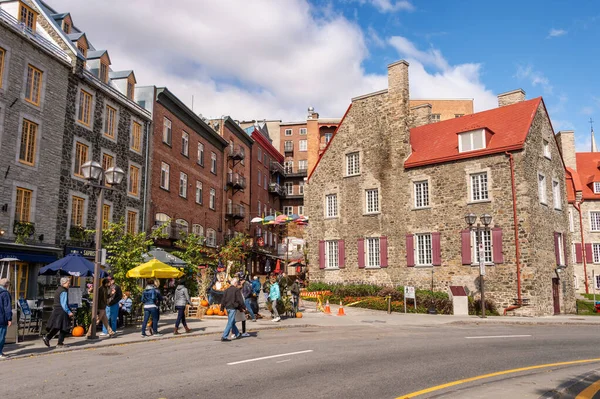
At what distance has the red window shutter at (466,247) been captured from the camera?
2783 cm

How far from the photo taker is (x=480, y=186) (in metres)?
28.4

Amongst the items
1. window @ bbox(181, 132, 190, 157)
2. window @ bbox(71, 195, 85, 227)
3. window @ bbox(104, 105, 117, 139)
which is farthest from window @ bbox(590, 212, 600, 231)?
window @ bbox(71, 195, 85, 227)

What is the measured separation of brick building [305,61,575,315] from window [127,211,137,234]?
11623mm

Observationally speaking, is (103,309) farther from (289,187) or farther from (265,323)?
(289,187)

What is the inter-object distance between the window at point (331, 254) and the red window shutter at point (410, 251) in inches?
204

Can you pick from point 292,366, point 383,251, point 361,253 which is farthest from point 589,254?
point 292,366

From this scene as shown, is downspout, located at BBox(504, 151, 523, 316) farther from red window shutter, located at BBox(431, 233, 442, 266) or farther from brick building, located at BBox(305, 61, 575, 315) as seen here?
red window shutter, located at BBox(431, 233, 442, 266)

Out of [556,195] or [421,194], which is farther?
[421,194]

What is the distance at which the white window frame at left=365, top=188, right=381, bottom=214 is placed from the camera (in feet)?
107

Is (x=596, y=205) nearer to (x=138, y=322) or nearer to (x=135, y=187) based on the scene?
(x=135, y=187)

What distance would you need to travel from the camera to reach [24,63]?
2197cm

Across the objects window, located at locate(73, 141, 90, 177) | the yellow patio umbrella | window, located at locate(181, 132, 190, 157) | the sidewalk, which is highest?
window, located at locate(181, 132, 190, 157)

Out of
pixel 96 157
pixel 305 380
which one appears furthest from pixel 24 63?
pixel 305 380

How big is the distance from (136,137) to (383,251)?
1659cm
